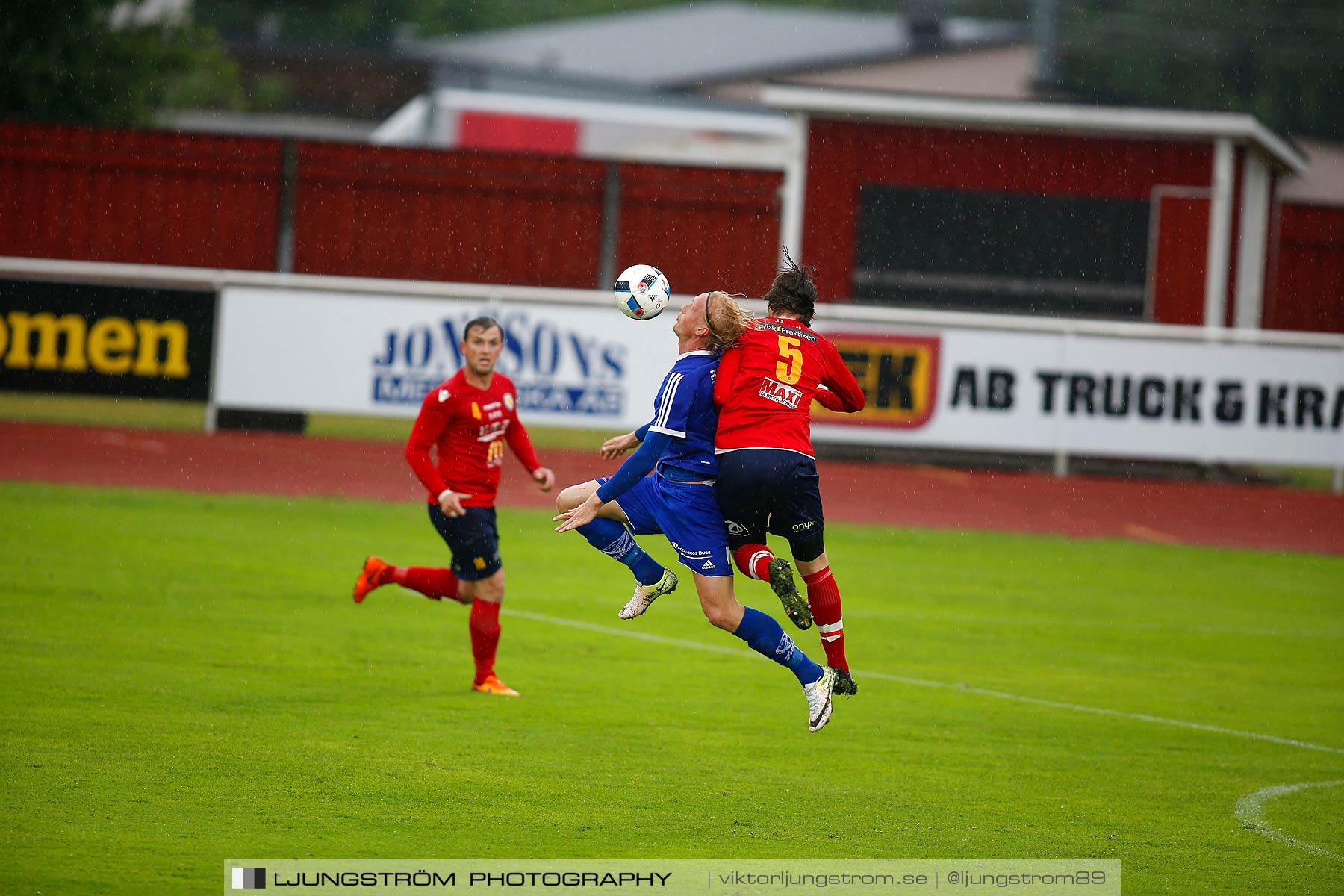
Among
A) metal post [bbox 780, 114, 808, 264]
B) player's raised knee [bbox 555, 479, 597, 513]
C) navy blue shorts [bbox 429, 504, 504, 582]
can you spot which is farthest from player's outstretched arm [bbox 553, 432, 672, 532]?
metal post [bbox 780, 114, 808, 264]

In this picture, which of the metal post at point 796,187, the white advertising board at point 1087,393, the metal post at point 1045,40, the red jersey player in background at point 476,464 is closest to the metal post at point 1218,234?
the white advertising board at point 1087,393

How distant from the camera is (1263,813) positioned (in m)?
8.11

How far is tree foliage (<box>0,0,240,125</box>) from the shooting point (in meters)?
31.5

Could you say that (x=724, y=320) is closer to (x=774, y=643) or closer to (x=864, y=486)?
(x=774, y=643)

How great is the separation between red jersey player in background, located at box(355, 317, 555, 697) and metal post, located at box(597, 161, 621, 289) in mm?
16445

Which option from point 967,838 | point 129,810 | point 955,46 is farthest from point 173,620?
point 955,46

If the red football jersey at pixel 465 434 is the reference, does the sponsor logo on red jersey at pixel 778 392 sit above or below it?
above

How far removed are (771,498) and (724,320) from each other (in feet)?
3.20

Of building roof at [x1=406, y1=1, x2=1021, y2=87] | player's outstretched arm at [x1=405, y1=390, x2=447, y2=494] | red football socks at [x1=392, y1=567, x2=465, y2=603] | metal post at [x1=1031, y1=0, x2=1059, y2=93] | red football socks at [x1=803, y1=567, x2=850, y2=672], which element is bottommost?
red football socks at [x1=392, y1=567, x2=465, y2=603]

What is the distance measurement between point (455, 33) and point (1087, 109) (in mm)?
58772

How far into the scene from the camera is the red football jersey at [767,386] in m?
8.09

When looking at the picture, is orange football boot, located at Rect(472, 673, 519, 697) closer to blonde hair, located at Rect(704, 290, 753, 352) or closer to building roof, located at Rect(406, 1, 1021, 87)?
blonde hair, located at Rect(704, 290, 753, 352)

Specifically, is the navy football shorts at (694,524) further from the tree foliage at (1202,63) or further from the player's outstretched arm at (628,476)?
the tree foliage at (1202,63)

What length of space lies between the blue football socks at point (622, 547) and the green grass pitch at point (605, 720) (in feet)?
3.20
